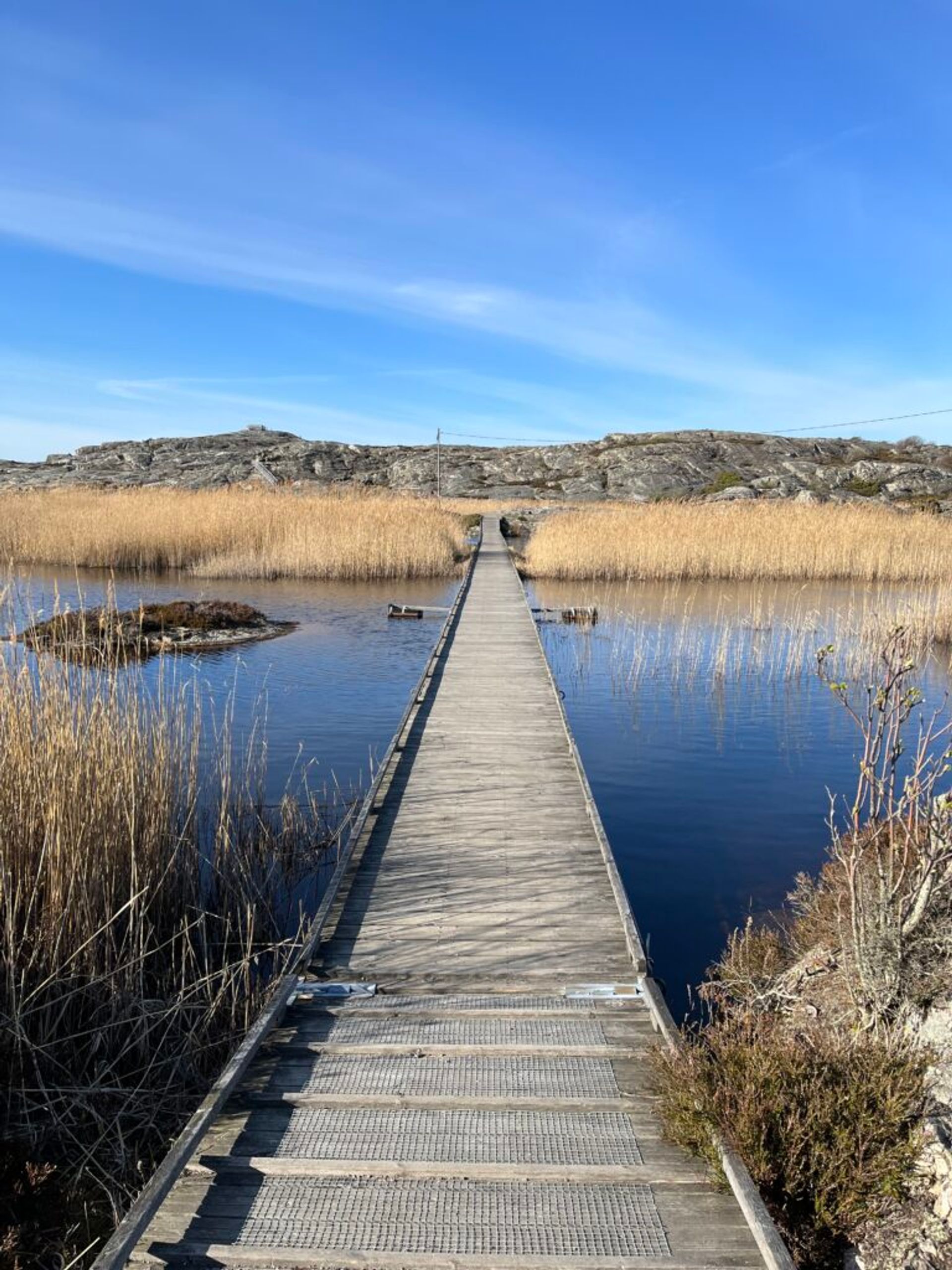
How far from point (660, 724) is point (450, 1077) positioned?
7.38 meters

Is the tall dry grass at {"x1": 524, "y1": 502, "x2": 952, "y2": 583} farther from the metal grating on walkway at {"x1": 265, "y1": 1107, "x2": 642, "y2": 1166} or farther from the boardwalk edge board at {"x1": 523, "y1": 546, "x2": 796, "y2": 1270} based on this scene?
the metal grating on walkway at {"x1": 265, "y1": 1107, "x2": 642, "y2": 1166}

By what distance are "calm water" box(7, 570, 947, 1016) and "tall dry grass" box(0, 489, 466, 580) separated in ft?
9.26

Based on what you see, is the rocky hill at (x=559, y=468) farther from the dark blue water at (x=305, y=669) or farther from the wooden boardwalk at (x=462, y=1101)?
the wooden boardwalk at (x=462, y=1101)

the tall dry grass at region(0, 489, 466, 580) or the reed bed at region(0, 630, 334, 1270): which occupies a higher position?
the tall dry grass at region(0, 489, 466, 580)

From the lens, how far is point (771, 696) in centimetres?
1165

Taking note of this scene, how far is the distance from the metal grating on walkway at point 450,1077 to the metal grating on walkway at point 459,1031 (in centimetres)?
9

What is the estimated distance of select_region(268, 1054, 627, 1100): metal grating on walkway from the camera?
331cm

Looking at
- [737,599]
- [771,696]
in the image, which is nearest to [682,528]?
[737,599]

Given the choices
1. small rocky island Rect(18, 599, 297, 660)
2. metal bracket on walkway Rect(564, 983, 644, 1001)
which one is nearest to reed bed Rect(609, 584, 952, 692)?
small rocky island Rect(18, 599, 297, 660)

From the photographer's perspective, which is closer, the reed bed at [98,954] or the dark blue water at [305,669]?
the reed bed at [98,954]

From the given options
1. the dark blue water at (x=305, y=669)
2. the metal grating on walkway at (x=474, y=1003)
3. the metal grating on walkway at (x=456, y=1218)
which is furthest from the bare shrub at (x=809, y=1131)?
the dark blue water at (x=305, y=669)

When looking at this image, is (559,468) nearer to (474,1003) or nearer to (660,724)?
(660,724)

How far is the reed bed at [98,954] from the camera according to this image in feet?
11.6

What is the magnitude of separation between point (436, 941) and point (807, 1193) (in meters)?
2.05
